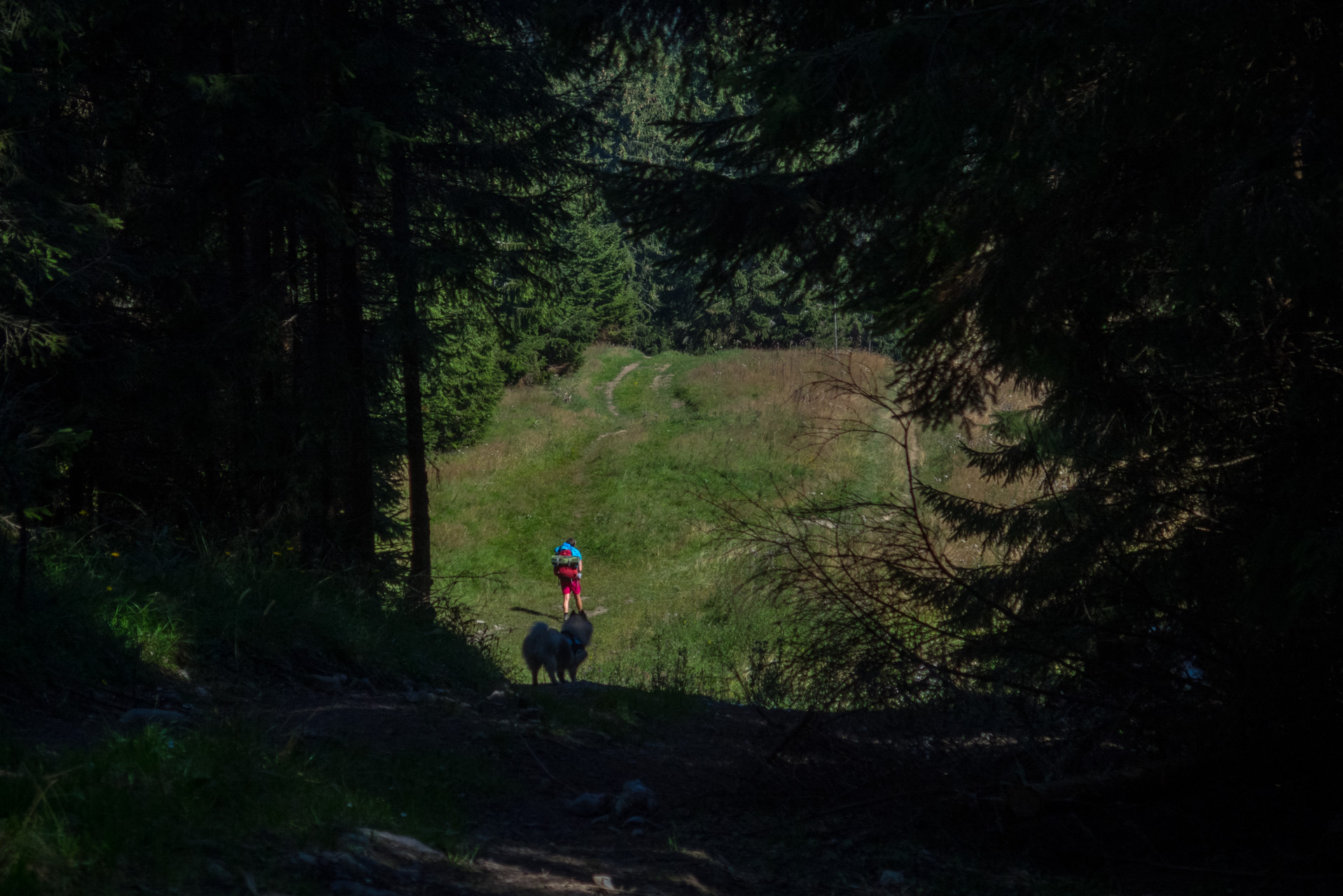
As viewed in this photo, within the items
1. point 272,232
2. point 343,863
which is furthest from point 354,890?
point 272,232

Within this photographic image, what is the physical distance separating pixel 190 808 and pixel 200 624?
2.93 metres

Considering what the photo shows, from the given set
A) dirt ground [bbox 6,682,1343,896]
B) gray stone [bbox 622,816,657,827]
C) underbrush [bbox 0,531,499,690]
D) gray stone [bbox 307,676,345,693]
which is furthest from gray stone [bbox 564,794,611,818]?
underbrush [bbox 0,531,499,690]

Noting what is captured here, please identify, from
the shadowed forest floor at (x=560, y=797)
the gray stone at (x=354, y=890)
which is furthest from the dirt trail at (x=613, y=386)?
the gray stone at (x=354, y=890)

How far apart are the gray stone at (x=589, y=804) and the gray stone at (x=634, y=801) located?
0.06 metres

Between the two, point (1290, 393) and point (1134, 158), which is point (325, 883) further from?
point (1134, 158)

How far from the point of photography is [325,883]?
275 centimetres

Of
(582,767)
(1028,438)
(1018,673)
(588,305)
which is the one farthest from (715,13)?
(588,305)

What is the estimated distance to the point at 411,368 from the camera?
10.7 m

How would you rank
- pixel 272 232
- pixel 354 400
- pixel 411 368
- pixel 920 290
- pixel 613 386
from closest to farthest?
1. pixel 920 290
2. pixel 354 400
3. pixel 411 368
4. pixel 272 232
5. pixel 613 386

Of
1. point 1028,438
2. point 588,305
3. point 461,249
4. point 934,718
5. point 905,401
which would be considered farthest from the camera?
point 588,305

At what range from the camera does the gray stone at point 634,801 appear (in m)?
4.36

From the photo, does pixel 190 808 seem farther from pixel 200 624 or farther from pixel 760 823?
pixel 200 624

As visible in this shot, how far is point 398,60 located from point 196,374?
3.87 m

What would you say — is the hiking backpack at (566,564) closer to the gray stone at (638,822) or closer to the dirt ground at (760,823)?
the dirt ground at (760,823)
